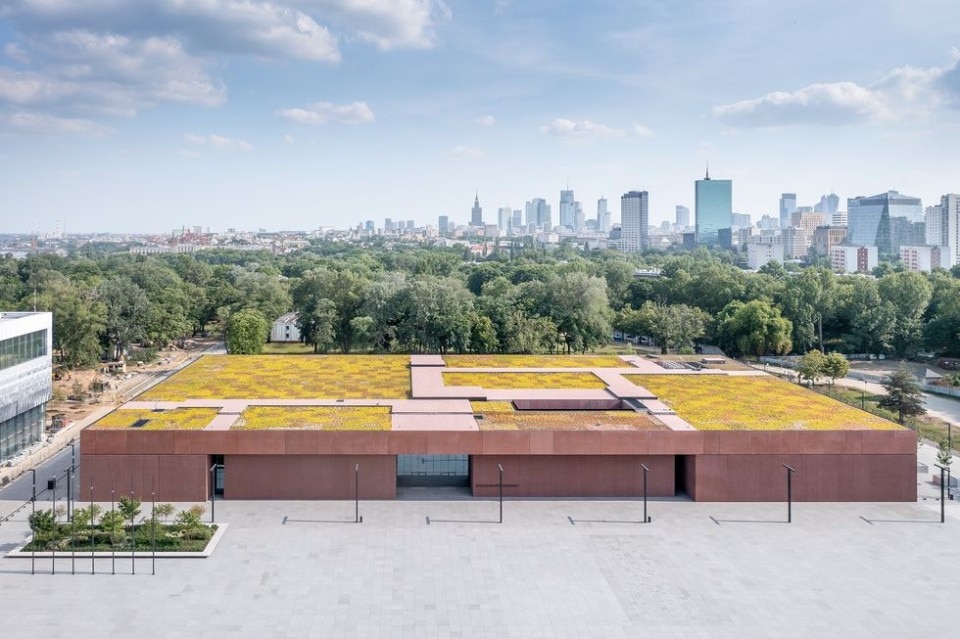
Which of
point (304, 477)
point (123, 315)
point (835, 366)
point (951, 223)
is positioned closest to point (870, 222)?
point (951, 223)

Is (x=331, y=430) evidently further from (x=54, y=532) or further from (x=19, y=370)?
(x=19, y=370)

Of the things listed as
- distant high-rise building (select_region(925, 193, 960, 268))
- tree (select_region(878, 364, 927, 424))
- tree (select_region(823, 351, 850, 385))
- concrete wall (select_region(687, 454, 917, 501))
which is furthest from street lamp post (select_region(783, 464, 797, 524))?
distant high-rise building (select_region(925, 193, 960, 268))

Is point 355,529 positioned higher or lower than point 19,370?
lower

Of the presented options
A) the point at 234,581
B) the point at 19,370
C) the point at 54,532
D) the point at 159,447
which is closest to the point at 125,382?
the point at 19,370

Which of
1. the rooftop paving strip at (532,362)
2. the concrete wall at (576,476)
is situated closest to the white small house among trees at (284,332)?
the rooftop paving strip at (532,362)

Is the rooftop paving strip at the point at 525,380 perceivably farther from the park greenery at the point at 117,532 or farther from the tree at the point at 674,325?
the tree at the point at 674,325

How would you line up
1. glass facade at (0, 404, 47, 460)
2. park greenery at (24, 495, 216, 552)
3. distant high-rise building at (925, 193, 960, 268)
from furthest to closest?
distant high-rise building at (925, 193, 960, 268)
glass facade at (0, 404, 47, 460)
park greenery at (24, 495, 216, 552)

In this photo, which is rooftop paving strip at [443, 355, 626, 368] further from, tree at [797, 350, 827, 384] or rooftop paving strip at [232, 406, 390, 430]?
tree at [797, 350, 827, 384]
